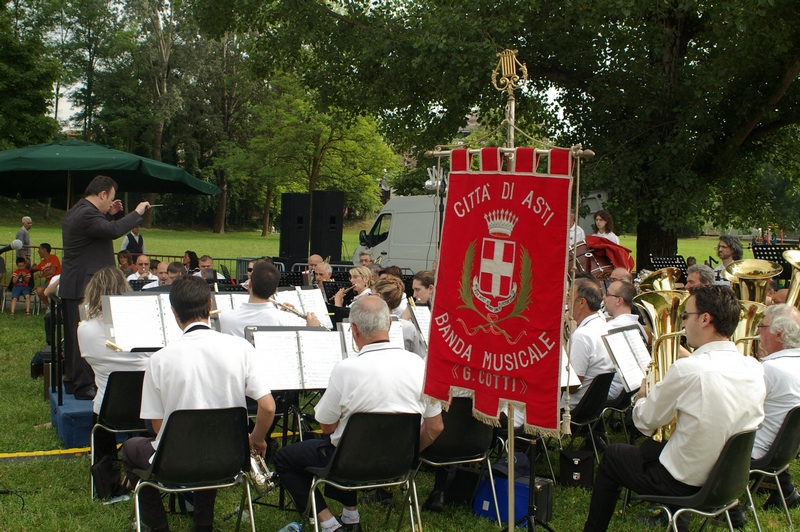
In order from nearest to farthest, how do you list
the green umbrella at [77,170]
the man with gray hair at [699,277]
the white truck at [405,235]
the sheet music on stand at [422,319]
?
the sheet music on stand at [422,319] → the man with gray hair at [699,277] → the green umbrella at [77,170] → the white truck at [405,235]

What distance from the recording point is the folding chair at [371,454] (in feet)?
12.8

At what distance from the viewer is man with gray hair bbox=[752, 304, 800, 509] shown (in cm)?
464

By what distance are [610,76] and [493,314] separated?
11.1m

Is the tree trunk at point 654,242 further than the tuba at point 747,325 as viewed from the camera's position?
Yes

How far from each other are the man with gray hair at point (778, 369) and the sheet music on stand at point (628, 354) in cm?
74

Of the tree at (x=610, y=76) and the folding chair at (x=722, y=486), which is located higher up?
the tree at (x=610, y=76)

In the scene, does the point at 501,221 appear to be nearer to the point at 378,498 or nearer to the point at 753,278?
the point at 378,498

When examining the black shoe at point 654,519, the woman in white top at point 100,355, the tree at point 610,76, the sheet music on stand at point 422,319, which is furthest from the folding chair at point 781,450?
the tree at point 610,76

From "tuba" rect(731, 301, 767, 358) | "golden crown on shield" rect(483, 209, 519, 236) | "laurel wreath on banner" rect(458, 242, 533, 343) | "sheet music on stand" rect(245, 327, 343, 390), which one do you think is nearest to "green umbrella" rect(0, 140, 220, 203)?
"sheet music on stand" rect(245, 327, 343, 390)

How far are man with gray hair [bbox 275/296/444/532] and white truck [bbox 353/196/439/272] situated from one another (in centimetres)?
1220

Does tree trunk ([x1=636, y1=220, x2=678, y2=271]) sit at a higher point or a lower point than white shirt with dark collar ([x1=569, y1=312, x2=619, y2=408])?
higher

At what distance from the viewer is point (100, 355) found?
5250 millimetres

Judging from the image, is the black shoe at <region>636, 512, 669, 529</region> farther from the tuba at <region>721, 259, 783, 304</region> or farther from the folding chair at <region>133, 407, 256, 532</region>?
the folding chair at <region>133, 407, 256, 532</region>

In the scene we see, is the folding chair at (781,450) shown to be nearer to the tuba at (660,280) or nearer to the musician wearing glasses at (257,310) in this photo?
the tuba at (660,280)
